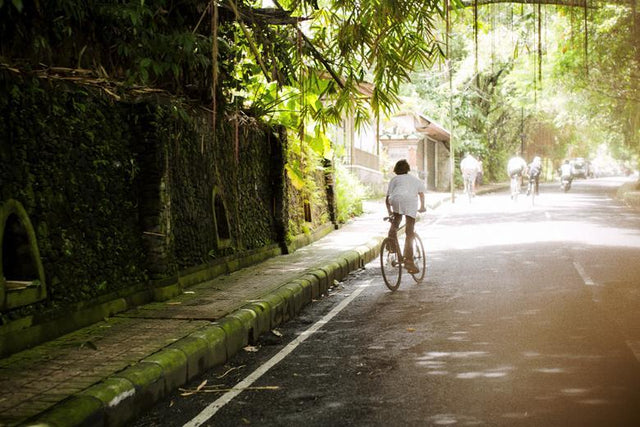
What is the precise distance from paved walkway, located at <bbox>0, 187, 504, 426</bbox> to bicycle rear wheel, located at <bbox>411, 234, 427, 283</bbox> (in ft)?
4.95

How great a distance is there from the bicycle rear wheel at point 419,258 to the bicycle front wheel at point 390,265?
443 mm

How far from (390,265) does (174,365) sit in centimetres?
536

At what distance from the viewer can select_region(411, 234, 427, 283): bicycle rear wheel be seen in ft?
35.7

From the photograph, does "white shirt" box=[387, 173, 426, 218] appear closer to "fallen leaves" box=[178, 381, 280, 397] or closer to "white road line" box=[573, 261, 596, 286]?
"white road line" box=[573, 261, 596, 286]

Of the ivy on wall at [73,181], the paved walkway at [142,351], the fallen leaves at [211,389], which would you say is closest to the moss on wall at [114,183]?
the ivy on wall at [73,181]

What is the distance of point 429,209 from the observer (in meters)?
26.6

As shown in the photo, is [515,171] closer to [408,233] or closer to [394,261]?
[408,233]

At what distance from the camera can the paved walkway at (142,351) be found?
4.57m

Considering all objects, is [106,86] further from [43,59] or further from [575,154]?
[575,154]

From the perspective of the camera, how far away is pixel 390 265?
34.3ft

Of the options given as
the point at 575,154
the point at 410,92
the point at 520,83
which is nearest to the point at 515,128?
the point at 410,92

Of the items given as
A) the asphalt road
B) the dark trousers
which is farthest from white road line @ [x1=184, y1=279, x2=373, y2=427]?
the dark trousers

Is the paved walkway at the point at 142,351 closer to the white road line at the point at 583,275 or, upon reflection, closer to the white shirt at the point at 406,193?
the white shirt at the point at 406,193

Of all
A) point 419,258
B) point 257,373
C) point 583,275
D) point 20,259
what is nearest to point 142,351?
point 257,373
